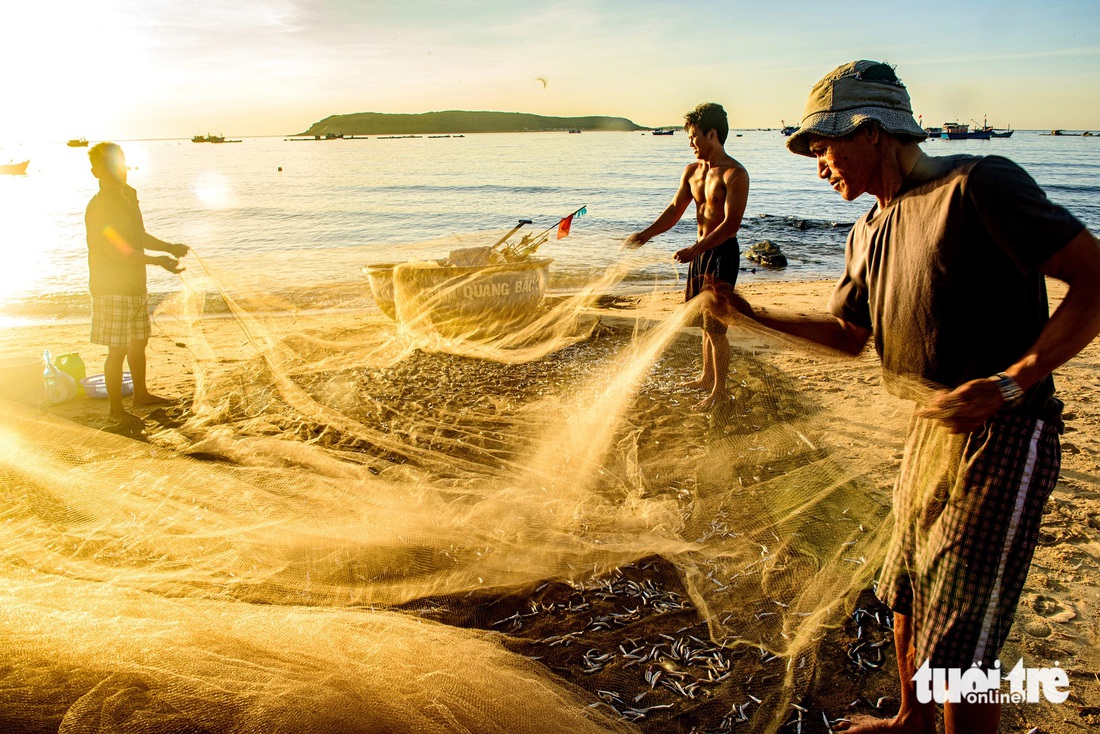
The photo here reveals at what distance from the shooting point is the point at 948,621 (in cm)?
176

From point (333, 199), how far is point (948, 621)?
31.5 metres

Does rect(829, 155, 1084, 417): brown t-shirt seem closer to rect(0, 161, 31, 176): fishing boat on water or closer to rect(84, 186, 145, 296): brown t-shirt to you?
rect(84, 186, 145, 296): brown t-shirt

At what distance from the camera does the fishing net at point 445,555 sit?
6.40 ft

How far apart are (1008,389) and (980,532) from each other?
15.8 inches

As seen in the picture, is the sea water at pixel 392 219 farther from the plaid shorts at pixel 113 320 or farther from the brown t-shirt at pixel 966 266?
the brown t-shirt at pixel 966 266

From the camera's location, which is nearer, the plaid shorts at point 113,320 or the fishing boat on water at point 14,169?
the plaid shorts at point 113,320

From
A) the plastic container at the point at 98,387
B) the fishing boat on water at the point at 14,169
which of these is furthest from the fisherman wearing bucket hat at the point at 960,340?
the fishing boat on water at the point at 14,169

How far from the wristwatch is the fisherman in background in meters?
5.72

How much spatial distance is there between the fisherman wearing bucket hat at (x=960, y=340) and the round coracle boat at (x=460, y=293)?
17.4 feet

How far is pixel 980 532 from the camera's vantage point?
66.9 inches

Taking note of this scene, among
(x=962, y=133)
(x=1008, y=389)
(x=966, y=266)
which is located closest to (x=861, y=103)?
(x=966, y=266)

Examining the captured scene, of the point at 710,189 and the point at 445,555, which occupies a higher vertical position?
the point at 710,189

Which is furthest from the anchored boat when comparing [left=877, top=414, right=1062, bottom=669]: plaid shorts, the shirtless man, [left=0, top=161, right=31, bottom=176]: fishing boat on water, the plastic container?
[left=0, top=161, right=31, bottom=176]: fishing boat on water

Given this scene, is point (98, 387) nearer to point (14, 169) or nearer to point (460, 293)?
point (460, 293)
